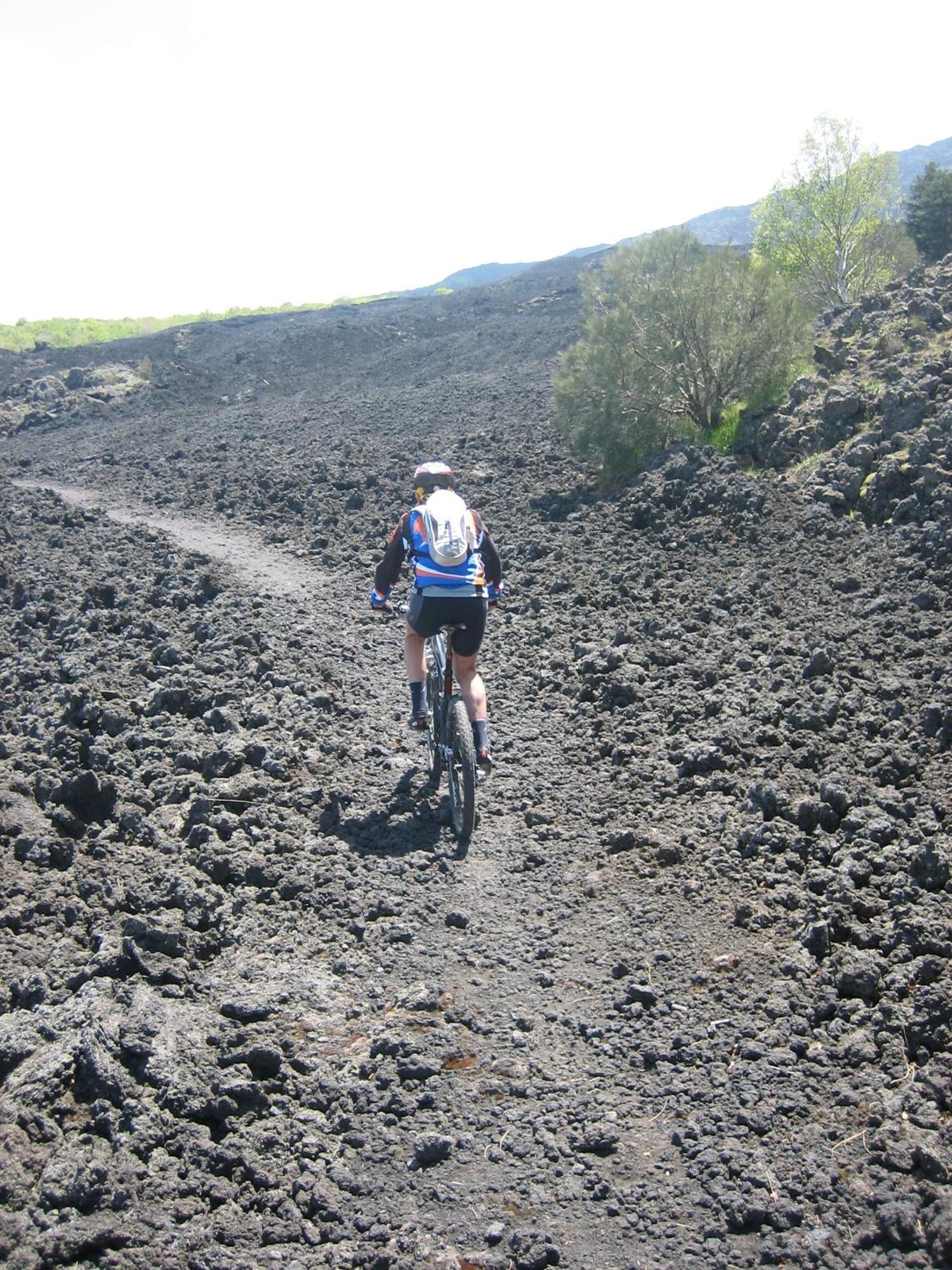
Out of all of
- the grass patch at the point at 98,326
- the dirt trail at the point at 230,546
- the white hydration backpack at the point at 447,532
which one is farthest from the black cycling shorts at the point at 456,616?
the grass patch at the point at 98,326

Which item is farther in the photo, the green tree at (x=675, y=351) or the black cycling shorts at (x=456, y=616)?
the green tree at (x=675, y=351)

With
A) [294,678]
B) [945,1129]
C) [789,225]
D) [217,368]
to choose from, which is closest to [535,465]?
[294,678]

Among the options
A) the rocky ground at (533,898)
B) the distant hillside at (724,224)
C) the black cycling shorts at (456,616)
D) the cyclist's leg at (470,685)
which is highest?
the distant hillside at (724,224)

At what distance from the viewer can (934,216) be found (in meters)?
20.5

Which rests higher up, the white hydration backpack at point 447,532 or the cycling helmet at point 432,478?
the cycling helmet at point 432,478

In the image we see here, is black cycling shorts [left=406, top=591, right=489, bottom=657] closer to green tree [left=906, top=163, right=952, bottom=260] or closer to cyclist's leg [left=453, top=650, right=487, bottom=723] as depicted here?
cyclist's leg [left=453, top=650, right=487, bottom=723]

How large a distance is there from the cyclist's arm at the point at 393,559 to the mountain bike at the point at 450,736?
1.38 feet

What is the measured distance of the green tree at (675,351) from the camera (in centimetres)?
1196

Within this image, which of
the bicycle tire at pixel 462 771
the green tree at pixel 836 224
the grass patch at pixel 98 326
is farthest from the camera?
the grass patch at pixel 98 326

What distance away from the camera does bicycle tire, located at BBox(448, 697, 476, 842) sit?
5.49m

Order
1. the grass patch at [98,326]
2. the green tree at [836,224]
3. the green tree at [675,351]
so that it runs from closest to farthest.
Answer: the green tree at [675,351]
the green tree at [836,224]
the grass patch at [98,326]

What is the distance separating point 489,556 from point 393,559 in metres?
0.57

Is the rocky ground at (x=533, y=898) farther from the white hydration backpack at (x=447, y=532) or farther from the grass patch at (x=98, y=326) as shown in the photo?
the grass patch at (x=98, y=326)

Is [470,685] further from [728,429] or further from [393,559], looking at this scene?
[728,429]
